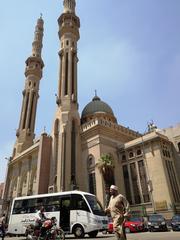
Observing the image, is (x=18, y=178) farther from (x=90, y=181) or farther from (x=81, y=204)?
(x=81, y=204)

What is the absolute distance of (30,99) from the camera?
55406mm

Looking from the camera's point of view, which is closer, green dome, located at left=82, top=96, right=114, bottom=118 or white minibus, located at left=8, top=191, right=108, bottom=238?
white minibus, located at left=8, top=191, right=108, bottom=238

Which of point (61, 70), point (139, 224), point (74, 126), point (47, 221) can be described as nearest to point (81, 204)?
point (47, 221)

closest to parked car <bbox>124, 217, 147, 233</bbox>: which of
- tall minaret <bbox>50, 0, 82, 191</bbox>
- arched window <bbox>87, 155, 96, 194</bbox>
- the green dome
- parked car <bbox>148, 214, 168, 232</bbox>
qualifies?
parked car <bbox>148, 214, 168, 232</bbox>

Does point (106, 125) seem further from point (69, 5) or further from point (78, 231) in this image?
point (69, 5)

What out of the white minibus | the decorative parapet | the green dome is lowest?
the white minibus

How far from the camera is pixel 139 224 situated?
62.3 feet

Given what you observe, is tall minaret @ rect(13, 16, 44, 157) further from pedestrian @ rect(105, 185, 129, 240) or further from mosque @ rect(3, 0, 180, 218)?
pedestrian @ rect(105, 185, 129, 240)

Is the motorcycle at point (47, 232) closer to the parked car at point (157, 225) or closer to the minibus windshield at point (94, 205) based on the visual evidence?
the minibus windshield at point (94, 205)

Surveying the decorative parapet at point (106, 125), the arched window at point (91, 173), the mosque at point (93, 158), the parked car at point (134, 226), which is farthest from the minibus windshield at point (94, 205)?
the decorative parapet at point (106, 125)

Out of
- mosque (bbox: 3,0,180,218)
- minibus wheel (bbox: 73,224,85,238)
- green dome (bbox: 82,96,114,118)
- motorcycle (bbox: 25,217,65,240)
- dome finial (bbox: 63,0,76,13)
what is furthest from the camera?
dome finial (bbox: 63,0,76,13)

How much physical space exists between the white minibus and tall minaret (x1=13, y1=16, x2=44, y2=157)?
3440cm

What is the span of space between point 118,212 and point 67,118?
3233 cm

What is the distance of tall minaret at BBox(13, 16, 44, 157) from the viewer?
51.2 metres
